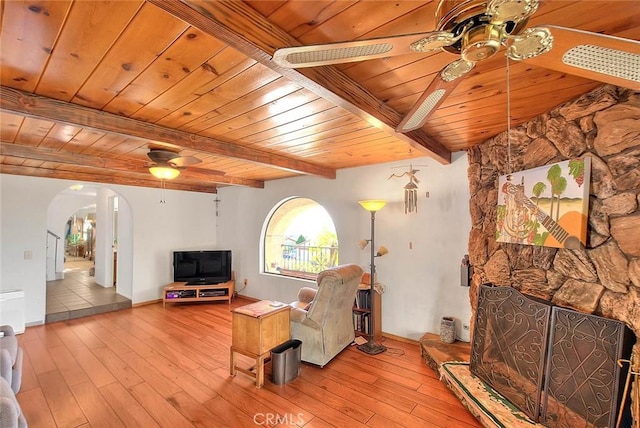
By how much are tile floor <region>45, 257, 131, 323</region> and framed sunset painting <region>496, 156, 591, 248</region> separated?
595cm

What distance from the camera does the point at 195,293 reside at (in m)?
5.27

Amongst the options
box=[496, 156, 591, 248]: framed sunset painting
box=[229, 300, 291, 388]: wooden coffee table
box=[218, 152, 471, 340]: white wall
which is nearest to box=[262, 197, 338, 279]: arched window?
box=[218, 152, 471, 340]: white wall

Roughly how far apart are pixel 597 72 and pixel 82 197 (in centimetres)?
1080

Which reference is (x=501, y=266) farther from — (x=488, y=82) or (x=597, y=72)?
(x=597, y=72)

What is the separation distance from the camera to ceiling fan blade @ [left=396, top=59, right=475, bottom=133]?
98cm

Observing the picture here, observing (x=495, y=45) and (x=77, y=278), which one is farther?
(x=77, y=278)

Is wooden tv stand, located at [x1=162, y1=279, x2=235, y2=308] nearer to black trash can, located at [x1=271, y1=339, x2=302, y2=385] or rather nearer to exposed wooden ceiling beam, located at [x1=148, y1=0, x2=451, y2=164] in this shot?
black trash can, located at [x1=271, y1=339, x2=302, y2=385]

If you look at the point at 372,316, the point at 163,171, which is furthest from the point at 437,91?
the point at 372,316

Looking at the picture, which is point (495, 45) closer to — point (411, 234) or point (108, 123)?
point (108, 123)

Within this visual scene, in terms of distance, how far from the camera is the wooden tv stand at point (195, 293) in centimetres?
515

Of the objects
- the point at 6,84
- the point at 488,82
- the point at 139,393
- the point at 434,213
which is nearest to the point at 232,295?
the point at 139,393

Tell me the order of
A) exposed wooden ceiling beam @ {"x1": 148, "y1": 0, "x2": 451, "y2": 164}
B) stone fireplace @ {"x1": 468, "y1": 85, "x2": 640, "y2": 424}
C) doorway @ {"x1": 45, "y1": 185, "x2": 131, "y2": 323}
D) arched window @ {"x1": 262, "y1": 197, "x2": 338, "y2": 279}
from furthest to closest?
arched window @ {"x1": 262, "y1": 197, "x2": 338, "y2": 279} → doorway @ {"x1": 45, "y1": 185, "x2": 131, "y2": 323} → stone fireplace @ {"x1": 468, "y1": 85, "x2": 640, "y2": 424} → exposed wooden ceiling beam @ {"x1": 148, "y1": 0, "x2": 451, "y2": 164}

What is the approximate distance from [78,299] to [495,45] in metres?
6.90

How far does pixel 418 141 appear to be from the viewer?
247 centimetres
